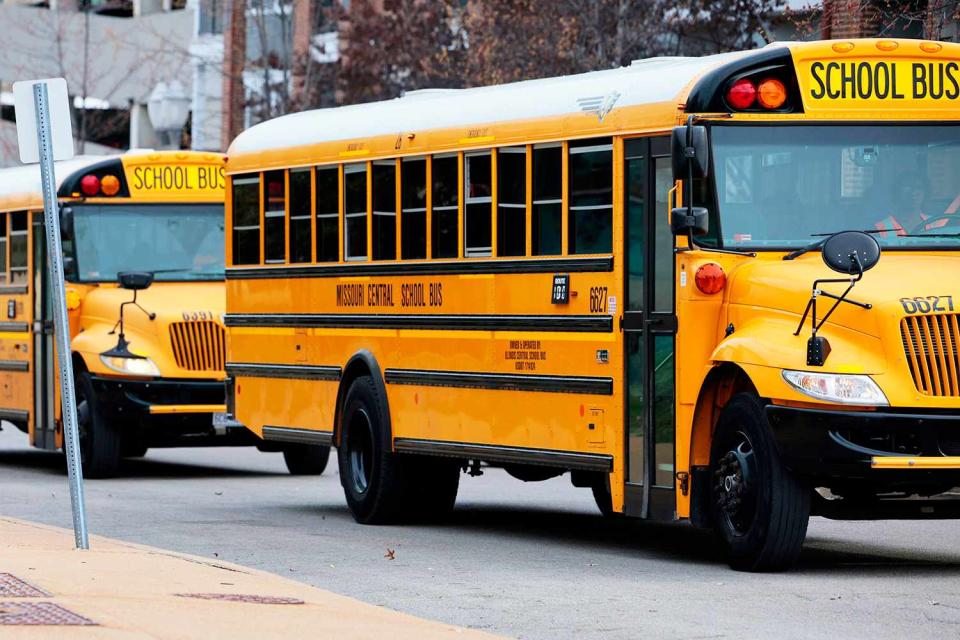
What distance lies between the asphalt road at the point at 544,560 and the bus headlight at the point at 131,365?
1.00 meters

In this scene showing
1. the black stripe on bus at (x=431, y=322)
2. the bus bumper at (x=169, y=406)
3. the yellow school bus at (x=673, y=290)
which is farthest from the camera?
the bus bumper at (x=169, y=406)

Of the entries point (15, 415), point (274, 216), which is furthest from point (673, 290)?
point (15, 415)

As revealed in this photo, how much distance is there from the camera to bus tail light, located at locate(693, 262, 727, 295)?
11.5m

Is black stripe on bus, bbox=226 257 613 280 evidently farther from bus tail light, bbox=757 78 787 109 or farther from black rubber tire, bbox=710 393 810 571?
black rubber tire, bbox=710 393 810 571

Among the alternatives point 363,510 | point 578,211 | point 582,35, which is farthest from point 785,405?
point 582,35

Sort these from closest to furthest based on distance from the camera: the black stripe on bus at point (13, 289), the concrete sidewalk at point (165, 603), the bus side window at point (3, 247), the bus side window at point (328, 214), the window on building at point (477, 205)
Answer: the concrete sidewalk at point (165, 603), the window on building at point (477, 205), the bus side window at point (328, 214), the black stripe on bus at point (13, 289), the bus side window at point (3, 247)

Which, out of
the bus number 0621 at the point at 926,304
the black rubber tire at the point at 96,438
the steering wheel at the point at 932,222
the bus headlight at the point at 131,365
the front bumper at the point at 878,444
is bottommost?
the black rubber tire at the point at 96,438

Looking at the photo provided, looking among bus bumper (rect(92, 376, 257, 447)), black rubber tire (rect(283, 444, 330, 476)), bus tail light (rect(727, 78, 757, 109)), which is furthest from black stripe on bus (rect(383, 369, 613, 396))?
black rubber tire (rect(283, 444, 330, 476))

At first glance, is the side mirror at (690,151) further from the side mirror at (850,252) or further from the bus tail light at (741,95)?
the side mirror at (850,252)

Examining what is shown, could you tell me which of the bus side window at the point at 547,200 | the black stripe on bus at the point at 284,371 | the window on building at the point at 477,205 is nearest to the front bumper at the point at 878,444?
the bus side window at the point at 547,200

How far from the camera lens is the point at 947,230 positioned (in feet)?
38.0

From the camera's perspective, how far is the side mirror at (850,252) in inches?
426

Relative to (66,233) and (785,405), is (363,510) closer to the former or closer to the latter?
(785,405)

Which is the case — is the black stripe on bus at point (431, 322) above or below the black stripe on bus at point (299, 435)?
above
